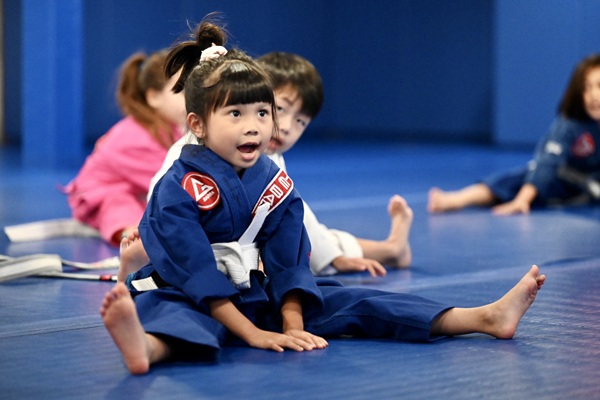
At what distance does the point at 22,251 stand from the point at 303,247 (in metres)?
1.35

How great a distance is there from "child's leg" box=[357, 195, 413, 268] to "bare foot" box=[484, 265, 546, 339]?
3.04 feet

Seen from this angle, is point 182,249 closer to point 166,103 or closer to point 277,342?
point 277,342

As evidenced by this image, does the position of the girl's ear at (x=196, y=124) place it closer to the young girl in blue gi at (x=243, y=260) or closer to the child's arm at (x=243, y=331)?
the young girl in blue gi at (x=243, y=260)

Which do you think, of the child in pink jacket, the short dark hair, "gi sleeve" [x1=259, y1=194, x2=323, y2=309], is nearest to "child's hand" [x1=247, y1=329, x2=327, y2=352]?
"gi sleeve" [x1=259, y1=194, x2=323, y2=309]

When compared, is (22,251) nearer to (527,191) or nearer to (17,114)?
(527,191)

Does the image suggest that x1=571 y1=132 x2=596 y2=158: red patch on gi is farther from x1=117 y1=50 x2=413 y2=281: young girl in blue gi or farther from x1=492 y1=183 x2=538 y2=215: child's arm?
x1=117 y1=50 x2=413 y2=281: young girl in blue gi

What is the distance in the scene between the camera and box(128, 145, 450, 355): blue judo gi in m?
1.86

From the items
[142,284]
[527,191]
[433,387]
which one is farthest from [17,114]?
[433,387]

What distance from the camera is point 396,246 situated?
9.45 ft

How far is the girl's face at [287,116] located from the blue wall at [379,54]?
11.3 feet

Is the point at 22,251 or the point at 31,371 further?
the point at 22,251

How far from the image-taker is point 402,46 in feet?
29.2

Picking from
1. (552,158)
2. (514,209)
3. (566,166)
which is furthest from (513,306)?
(566,166)

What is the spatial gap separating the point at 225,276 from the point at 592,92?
111 inches
